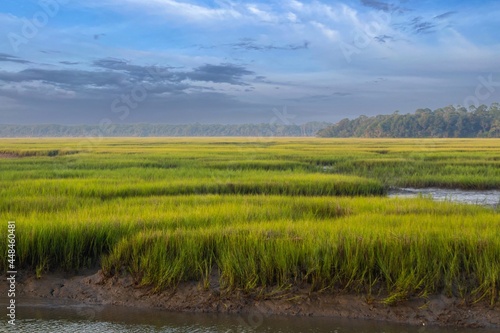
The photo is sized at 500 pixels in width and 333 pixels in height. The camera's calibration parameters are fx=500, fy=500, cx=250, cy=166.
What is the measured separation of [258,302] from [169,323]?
1.17 meters

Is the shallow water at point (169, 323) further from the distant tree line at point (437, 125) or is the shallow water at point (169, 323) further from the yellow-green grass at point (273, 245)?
the distant tree line at point (437, 125)

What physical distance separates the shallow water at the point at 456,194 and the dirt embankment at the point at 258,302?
32.5 feet

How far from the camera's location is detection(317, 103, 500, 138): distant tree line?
138m

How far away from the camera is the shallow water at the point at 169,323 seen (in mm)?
5773

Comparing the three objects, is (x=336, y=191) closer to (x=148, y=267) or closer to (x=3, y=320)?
(x=148, y=267)

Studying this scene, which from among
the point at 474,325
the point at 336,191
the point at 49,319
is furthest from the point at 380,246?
the point at 336,191

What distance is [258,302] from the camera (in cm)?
645

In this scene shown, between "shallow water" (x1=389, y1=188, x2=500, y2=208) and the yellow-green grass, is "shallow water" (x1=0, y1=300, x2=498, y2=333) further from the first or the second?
"shallow water" (x1=389, y1=188, x2=500, y2=208)

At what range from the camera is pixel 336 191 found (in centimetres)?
1644

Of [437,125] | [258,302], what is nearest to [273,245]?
[258,302]

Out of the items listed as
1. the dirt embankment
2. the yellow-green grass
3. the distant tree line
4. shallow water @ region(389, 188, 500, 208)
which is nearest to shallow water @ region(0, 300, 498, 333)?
the dirt embankment

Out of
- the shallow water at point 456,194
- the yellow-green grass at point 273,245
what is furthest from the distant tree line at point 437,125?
the yellow-green grass at point 273,245

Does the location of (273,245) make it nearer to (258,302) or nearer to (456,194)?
(258,302)

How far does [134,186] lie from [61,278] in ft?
25.7
